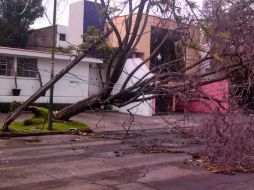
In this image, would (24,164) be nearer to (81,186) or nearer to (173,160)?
(81,186)

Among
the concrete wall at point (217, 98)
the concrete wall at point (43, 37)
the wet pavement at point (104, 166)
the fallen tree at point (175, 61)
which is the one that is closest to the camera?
the wet pavement at point (104, 166)

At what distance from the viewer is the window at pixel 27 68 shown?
95.0 feet

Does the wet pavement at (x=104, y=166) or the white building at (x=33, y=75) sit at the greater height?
the white building at (x=33, y=75)

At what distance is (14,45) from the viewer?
1722 inches

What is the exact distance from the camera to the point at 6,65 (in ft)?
93.2

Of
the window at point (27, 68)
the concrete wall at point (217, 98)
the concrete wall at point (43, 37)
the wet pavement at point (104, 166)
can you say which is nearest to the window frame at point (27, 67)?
the window at point (27, 68)

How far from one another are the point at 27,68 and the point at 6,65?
1401 mm

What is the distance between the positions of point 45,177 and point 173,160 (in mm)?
4295

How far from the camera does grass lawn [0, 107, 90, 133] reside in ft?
62.9

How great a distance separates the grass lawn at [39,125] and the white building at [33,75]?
6.27 metres

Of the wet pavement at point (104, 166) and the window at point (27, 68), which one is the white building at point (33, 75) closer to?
the window at point (27, 68)

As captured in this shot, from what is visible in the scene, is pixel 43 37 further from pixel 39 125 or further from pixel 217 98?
pixel 217 98

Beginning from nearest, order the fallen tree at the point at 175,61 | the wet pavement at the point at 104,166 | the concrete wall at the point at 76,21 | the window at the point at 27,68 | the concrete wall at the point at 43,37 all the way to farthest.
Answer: the wet pavement at the point at 104,166
the fallen tree at the point at 175,61
the window at the point at 27,68
the concrete wall at the point at 76,21
the concrete wall at the point at 43,37

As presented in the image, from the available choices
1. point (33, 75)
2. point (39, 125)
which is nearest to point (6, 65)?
point (33, 75)
